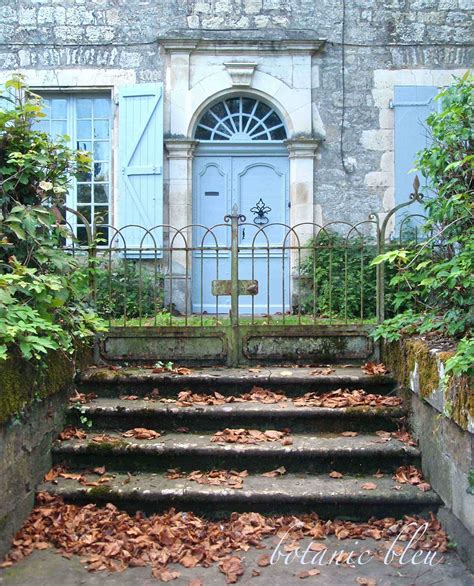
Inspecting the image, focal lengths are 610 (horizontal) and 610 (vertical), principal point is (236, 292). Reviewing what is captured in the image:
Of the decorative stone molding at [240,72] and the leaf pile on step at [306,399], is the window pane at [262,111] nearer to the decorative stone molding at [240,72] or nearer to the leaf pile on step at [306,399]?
the decorative stone molding at [240,72]

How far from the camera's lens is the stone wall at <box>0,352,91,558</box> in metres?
2.99

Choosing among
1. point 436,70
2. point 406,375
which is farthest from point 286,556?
point 436,70

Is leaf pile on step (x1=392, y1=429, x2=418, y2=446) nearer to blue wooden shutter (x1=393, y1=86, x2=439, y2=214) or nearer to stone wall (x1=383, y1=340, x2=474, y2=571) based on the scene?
stone wall (x1=383, y1=340, x2=474, y2=571)

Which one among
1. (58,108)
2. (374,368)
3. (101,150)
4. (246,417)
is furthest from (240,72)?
(246,417)

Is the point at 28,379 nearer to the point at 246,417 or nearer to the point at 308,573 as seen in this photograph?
the point at 246,417

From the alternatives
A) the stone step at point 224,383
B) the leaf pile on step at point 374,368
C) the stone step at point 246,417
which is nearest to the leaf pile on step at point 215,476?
the stone step at point 246,417

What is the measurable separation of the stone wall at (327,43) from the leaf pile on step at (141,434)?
489 cm

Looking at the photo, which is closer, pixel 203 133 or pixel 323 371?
pixel 323 371

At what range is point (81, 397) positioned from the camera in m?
4.16

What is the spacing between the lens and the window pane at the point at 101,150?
8.22 meters

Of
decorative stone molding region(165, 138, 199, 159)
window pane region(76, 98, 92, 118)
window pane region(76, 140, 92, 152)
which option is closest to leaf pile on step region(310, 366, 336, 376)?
decorative stone molding region(165, 138, 199, 159)

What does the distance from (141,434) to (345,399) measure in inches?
53.4

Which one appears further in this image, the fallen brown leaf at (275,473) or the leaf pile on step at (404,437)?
the leaf pile on step at (404,437)

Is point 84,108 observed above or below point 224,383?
above
